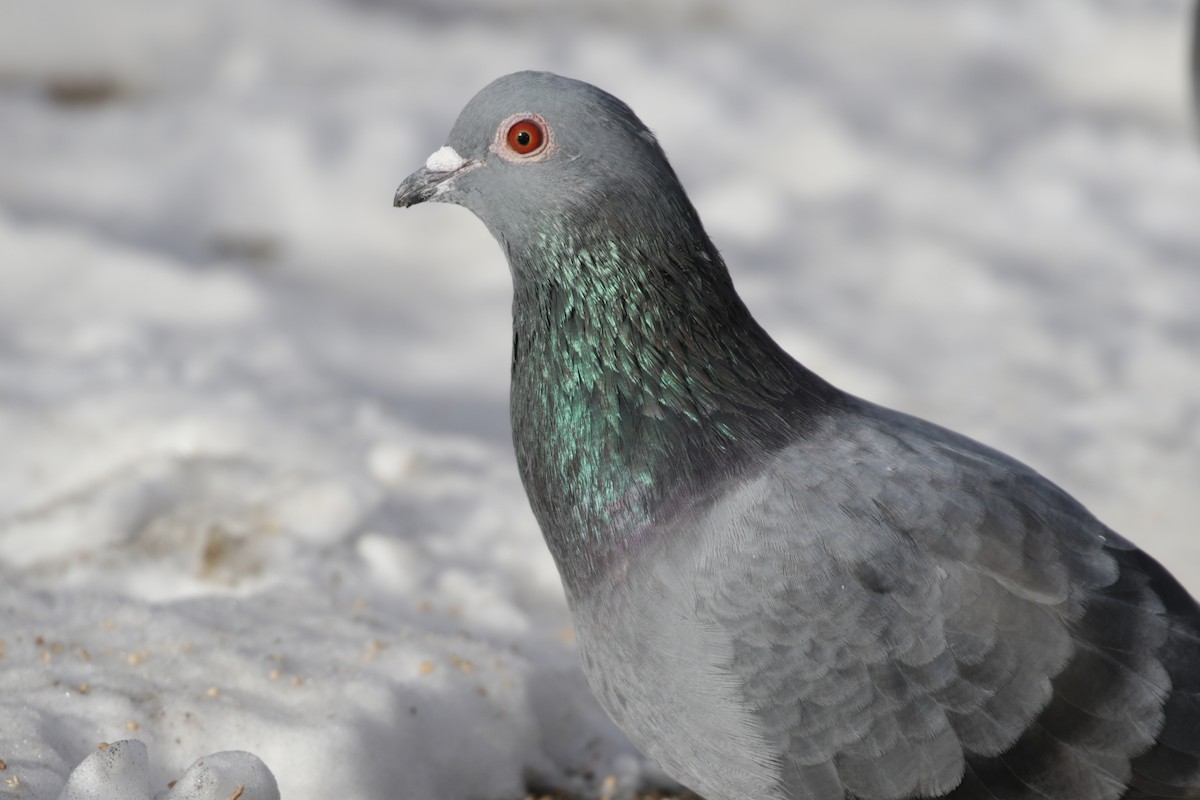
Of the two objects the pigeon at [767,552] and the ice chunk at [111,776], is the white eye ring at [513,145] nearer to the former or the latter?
the pigeon at [767,552]

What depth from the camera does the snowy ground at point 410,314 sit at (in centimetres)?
308

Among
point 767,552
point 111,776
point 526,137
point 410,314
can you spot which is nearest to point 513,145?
point 526,137

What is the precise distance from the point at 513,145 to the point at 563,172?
12 cm

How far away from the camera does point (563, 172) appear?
2.46 m

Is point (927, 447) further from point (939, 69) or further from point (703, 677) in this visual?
point (939, 69)

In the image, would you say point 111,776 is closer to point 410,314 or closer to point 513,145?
point 513,145

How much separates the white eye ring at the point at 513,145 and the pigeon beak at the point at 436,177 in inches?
3.3

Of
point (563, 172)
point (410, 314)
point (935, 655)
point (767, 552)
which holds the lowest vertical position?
point (935, 655)

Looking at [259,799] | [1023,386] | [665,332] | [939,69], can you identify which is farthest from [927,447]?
[939,69]

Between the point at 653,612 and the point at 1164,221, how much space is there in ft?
14.5

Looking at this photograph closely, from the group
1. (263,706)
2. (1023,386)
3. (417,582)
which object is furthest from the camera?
(1023,386)

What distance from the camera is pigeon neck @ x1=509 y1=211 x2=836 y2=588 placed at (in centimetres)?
240

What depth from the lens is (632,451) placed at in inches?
95.0

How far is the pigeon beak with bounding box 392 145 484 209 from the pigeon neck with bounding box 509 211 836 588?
246mm
